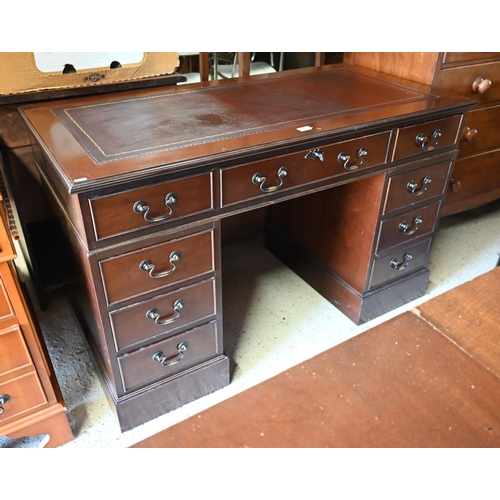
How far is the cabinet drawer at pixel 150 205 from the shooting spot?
1.12m

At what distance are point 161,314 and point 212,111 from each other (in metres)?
0.62

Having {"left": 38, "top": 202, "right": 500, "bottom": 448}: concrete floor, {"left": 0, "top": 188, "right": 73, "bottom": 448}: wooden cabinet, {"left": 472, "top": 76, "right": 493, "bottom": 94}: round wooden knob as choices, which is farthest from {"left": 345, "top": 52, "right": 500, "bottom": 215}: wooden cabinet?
{"left": 0, "top": 188, "right": 73, "bottom": 448}: wooden cabinet

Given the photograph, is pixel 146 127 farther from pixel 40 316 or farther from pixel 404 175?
pixel 40 316

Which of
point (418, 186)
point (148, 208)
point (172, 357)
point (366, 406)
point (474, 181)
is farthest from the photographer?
point (474, 181)

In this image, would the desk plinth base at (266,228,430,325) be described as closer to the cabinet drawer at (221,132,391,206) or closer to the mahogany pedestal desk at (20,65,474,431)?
the mahogany pedestal desk at (20,65,474,431)

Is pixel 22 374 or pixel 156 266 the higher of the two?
pixel 156 266

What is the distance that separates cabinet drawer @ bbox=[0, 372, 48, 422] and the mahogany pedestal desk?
198mm

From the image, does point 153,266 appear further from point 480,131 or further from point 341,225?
point 480,131

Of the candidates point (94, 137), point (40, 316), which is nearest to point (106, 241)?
point (94, 137)

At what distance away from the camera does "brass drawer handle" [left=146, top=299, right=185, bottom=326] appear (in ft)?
4.43

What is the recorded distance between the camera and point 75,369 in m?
1.71

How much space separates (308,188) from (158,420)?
2.87 ft

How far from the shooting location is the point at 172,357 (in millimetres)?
1480

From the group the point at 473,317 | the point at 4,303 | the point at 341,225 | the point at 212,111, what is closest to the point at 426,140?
the point at 341,225
